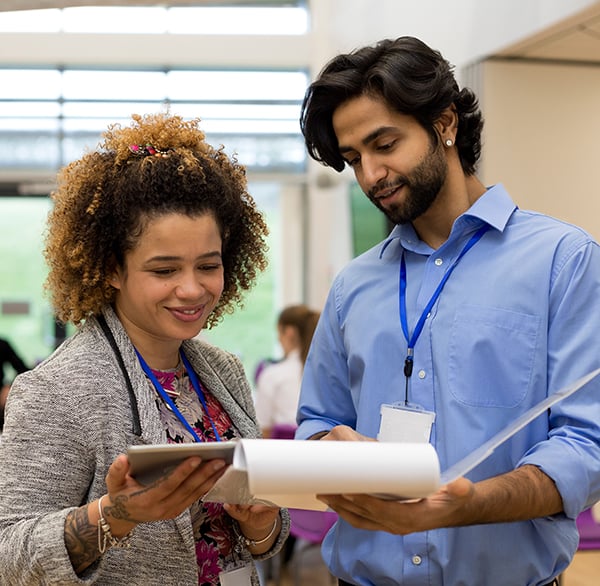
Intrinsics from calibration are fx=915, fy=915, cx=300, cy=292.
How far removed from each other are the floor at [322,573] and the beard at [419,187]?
144 inches

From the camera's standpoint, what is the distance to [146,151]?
1931mm

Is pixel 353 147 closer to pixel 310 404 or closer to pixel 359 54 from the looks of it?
pixel 359 54

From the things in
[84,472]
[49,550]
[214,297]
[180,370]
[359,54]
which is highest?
[359,54]

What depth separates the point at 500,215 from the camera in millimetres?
1904

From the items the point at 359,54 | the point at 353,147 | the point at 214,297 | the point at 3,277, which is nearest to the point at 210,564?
the point at 214,297

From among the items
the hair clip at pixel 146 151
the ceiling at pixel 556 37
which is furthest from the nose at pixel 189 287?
the ceiling at pixel 556 37

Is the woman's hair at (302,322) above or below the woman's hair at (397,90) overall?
below

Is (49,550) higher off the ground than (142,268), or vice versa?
(142,268)

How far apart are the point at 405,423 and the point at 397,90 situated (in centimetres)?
68

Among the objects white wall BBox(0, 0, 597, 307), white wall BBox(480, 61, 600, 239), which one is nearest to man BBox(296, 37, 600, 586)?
white wall BBox(480, 61, 600, 239)

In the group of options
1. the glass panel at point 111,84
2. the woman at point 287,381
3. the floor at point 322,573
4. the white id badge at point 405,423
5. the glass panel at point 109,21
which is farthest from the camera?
the glass panel at point 111,84

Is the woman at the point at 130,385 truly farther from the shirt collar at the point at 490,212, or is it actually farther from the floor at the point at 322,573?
the floor at the point at 322,573

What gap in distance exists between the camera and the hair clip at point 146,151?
1.91 metres

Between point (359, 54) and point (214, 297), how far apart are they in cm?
62
